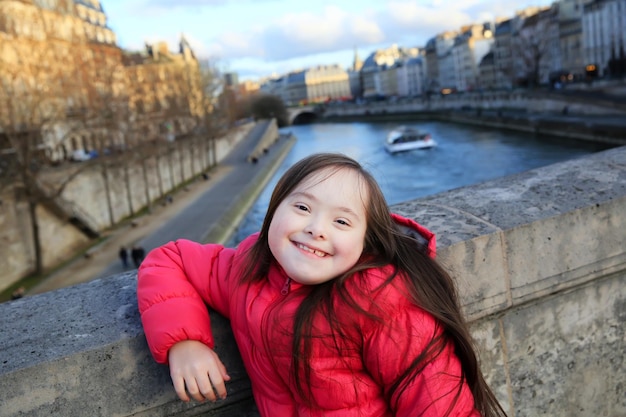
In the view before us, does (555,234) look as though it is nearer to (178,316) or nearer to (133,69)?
(178,316)

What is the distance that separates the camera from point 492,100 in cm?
5753

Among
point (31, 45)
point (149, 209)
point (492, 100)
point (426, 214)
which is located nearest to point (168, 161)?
point (149, 209)

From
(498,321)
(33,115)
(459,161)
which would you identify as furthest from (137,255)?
(459,161)

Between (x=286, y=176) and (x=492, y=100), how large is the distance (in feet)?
194

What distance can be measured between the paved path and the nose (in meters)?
16.2

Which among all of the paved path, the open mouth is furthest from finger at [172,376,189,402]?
the paved path

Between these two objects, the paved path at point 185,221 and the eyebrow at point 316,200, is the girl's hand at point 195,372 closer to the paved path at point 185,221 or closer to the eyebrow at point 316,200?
the eyebrow at point 316,200

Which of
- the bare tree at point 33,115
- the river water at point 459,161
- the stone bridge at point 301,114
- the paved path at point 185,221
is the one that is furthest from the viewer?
the stone bridge at point 301,114

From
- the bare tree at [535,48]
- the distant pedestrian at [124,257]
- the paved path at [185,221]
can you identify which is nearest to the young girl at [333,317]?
the paved path at [185,221]

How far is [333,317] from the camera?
4.23 ft

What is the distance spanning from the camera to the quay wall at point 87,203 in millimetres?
18203

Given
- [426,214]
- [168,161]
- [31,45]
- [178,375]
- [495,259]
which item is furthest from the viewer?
[168,161]

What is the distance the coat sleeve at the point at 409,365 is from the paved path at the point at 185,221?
53.3 ft

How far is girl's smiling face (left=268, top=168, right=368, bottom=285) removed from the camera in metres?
1.33
